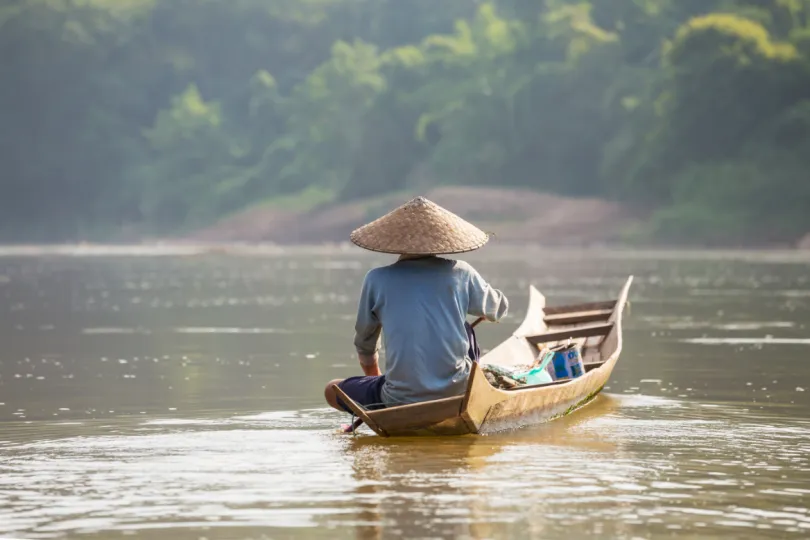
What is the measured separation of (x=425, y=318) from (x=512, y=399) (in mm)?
903

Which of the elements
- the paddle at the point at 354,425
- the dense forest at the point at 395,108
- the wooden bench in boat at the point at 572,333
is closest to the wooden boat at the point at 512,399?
the wooden bench in boat at the point at 572,333

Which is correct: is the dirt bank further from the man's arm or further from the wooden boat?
the man's arm

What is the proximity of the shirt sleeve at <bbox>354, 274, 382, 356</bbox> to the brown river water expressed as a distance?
633mm

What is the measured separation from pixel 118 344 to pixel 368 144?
6581 centimetres

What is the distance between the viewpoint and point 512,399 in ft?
33.7

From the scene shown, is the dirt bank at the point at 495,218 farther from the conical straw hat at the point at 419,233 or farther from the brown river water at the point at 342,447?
the conical straw hat at the point at 419,233

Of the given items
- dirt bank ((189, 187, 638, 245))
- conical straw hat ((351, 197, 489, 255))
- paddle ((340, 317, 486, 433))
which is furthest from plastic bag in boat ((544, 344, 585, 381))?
dirt bank ((189, 187, 638, 245))

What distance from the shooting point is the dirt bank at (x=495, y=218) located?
68.6 m

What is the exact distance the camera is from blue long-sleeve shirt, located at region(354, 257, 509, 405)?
9.80 m

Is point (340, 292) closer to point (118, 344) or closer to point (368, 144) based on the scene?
point (118, 344)

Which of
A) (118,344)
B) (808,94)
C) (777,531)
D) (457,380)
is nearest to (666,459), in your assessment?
(457,380)

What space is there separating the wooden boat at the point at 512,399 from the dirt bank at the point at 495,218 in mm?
53052

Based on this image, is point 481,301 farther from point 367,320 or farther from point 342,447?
point 342,447

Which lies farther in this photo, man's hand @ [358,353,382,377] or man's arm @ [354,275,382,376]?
man's hand @ [358,353,382,377]
